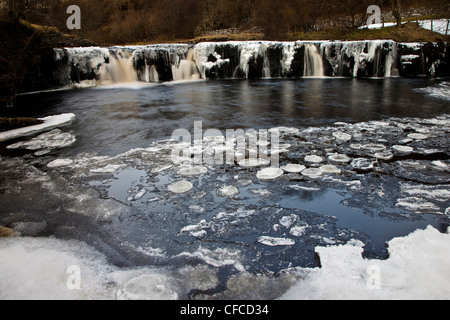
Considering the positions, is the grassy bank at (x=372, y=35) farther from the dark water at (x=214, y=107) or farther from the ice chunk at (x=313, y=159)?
the ice chunk at (x=313, y=159)

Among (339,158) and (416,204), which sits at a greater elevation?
(339,158)

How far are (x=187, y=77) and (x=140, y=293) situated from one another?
558 inches

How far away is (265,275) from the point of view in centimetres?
221

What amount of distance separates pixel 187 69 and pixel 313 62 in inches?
240

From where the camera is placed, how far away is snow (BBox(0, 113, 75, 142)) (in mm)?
5773

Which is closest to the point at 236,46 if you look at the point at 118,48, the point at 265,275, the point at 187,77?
the point at 187,77

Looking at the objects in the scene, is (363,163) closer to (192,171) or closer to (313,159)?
(313,159)

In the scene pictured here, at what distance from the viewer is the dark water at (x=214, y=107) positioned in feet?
20.6

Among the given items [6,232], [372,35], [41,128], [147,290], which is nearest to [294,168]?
[147,290]

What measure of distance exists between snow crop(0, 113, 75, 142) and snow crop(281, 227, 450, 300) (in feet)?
19.1

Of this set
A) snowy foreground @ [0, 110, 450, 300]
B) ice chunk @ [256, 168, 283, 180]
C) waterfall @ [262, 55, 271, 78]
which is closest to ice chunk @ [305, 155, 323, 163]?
snowy foreground @ [0, 110, 450, 300]

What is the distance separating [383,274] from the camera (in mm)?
2146

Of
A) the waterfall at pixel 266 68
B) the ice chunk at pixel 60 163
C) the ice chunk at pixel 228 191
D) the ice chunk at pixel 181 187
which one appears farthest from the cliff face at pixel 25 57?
the waterfall at pixel 266 68
